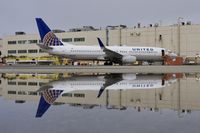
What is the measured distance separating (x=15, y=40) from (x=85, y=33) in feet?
90.6

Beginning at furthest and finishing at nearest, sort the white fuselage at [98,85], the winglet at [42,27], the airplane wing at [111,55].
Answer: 1. the winglet at [42,27]
2. the airplane wing at [111,55]
3. the white fuselage at [98,85]

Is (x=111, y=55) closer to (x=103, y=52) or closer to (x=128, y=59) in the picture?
(x=103, y=52)

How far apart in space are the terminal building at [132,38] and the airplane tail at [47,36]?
38876 millimetres

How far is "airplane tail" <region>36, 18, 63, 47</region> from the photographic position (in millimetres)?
63287

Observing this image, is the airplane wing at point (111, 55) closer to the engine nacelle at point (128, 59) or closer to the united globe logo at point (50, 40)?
the engine nacelle at point (128, 59)

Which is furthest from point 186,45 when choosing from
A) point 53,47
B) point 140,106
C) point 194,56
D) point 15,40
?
point 140,106

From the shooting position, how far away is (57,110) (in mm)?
10398

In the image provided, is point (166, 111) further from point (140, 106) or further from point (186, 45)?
point (186, 45)

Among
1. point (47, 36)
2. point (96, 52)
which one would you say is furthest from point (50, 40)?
point (96, 52)

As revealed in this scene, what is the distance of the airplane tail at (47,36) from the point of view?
63287mm

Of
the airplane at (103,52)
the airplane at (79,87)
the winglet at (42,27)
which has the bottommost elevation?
the airplane at (79,87)

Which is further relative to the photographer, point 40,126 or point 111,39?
point 111,39

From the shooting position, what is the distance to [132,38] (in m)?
100

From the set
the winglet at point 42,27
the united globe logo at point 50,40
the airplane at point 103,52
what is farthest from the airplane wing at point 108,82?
the winglet at point 42,27
